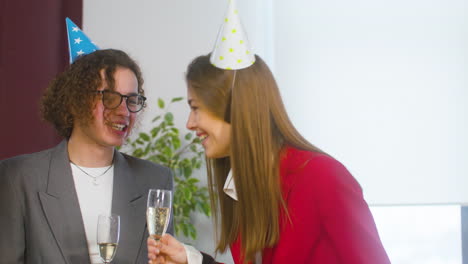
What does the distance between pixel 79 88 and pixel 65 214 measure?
19.0 inches

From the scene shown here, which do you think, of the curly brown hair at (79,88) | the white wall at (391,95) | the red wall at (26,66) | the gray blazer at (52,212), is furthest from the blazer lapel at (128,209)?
the red wall at (26,66)

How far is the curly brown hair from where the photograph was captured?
7.08ft

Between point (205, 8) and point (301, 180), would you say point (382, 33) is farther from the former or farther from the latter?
point (301, 180)

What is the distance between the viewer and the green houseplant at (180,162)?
12.0ft

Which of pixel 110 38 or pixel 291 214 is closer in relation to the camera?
pixel 291 214

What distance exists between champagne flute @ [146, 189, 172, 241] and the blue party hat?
3.18 feet

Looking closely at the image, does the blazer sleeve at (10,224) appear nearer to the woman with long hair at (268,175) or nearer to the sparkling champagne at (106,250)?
the sparkling champagne at (106,250)

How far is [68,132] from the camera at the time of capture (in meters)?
2.30

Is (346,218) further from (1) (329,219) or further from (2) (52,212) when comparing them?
(2) (52,212)

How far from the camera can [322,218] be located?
60.1 inches

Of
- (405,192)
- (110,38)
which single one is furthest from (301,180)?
(110,38)

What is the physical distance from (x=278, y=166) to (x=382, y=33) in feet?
8.29

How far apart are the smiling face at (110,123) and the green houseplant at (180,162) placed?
1452 millimetres

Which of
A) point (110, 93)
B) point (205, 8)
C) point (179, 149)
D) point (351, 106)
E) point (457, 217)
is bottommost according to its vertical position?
point (457, 217)
